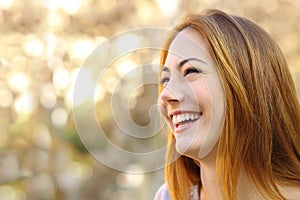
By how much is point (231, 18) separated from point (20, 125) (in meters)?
1.45

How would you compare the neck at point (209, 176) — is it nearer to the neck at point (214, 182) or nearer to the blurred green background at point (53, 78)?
the neck at point (214, 182)

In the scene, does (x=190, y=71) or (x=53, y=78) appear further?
(x=53, y=78)

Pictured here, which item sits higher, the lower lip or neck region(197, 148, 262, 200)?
the lower lip

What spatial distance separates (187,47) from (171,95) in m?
0.10

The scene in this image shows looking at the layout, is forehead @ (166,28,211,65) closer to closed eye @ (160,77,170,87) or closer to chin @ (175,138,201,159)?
closed eye @ (160,77,170,87)

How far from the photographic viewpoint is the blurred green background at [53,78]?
2.23 metres

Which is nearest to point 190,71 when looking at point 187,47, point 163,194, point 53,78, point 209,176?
point 187,47

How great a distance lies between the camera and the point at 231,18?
1004 mm

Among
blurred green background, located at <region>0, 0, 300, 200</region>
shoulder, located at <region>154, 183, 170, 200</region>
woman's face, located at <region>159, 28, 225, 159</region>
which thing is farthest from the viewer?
blurred green background, located at <region>0, 0, 300, 200</region>

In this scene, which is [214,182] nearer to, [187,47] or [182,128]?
[182,128]

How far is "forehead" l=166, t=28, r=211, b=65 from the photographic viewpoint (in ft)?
3.21

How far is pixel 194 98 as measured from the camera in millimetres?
962

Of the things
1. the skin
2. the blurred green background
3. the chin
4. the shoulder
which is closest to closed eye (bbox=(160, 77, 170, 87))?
the skin

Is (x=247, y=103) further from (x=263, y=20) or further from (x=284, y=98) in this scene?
(x=263, y=20)
